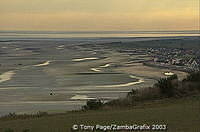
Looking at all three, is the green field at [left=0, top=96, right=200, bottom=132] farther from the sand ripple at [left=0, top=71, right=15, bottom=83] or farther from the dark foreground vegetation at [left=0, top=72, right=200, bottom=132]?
the sand ripple at [left=0, top=71, right=15, bottom=83]

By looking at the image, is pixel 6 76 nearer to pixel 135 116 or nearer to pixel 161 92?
pixel 161 92

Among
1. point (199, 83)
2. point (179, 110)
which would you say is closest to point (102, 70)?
point (199, 83)

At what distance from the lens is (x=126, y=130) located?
11648 mm

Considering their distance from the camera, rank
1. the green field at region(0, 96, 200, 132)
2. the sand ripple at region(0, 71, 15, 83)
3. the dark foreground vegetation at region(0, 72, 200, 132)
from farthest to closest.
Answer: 1. the sand ripple at region(0, 71, 15, 83)
2. the dark foreground vegetation at region(0, 72, 200, 132)
3. the green field at region(0, 96, 200, 132)

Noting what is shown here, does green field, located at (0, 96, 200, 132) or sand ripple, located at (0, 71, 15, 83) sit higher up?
green field, located at (0, 96, 200, 132)

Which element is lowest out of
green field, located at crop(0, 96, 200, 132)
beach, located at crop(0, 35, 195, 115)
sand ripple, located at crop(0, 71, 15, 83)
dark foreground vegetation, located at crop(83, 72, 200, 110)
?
beach, located at crop(0, 35, 195, 115)

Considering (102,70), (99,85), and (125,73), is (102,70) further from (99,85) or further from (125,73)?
(99,85)

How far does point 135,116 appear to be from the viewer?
14695mm

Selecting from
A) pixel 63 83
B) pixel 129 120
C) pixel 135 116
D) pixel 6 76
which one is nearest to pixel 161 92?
pixel 135 116

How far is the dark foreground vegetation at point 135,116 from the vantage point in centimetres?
1291

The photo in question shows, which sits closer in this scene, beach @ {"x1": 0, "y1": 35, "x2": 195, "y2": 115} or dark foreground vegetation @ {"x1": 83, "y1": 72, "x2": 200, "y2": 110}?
dark foreground vegetation @ {"x1": 83, "y1": 72, "x2": 200, "y2": 110}

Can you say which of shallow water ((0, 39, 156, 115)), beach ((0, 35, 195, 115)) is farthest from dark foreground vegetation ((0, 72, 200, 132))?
shallow water ((0, 39, 156, 115))

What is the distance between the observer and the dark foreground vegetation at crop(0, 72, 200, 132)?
12.9m

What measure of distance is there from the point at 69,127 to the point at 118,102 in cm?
748
